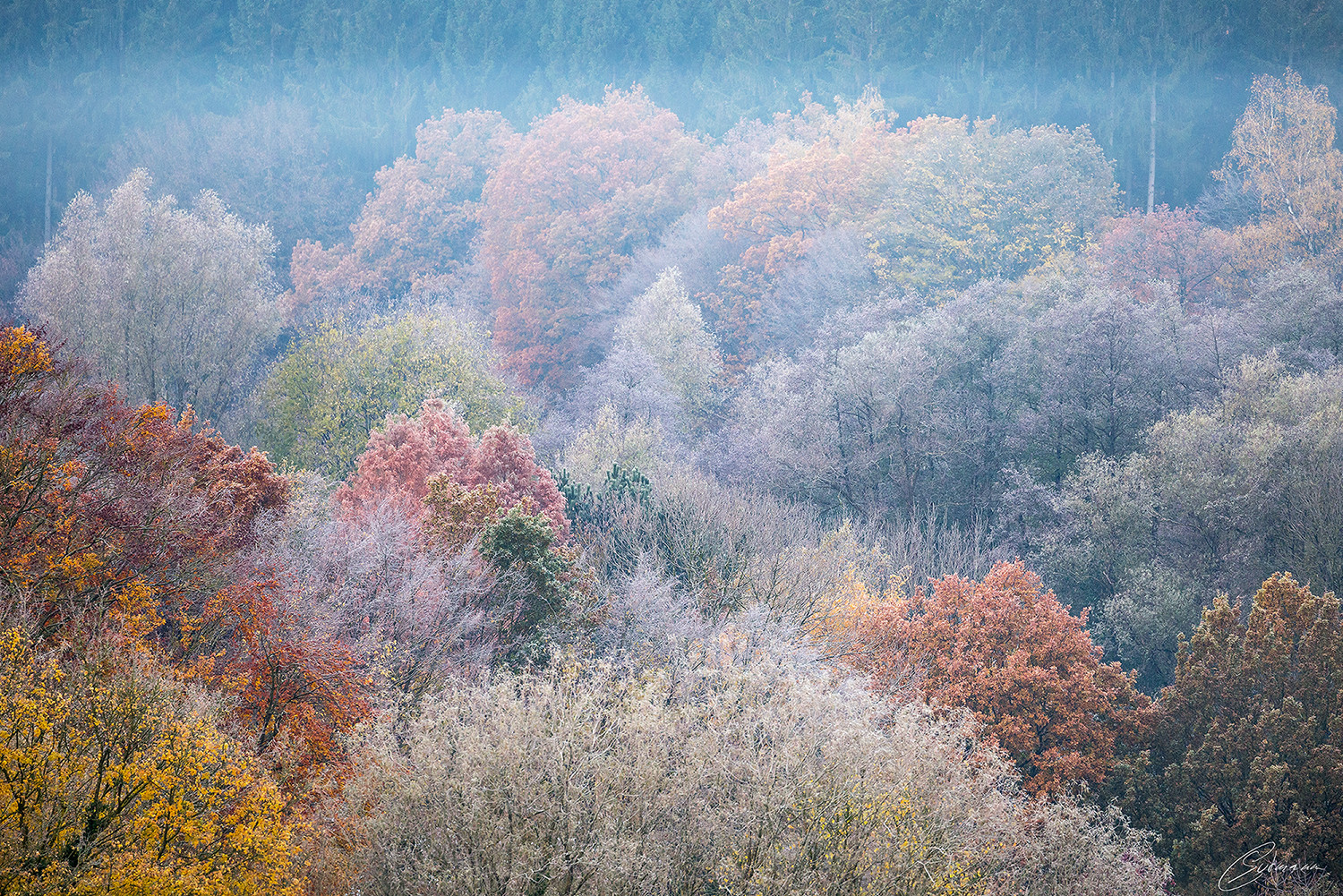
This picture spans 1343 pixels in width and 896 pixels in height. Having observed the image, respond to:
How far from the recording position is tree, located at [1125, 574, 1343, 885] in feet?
71.5

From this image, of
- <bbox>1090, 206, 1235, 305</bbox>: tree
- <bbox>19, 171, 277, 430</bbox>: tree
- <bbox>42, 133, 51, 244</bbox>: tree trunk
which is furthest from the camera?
<bbox>42, 133, 51, 244</bbox>: tree trunk

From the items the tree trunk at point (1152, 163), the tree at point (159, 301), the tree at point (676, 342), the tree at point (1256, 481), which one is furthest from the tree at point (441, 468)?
the tree trunk at point (1152, 163)

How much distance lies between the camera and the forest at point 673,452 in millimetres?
13852

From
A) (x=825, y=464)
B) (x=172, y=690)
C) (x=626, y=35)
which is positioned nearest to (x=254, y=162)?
(x=626, y=35)

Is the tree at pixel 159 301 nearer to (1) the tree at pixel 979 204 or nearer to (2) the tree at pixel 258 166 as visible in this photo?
(2) the tree at pixel 258 166

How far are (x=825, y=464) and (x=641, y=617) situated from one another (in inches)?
769

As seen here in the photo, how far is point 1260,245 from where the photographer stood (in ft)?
161

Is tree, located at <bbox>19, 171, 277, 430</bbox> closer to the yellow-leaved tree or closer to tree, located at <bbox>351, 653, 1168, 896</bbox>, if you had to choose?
the yellow-leaved tree

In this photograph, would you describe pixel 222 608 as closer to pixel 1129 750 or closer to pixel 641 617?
pixel 641 617

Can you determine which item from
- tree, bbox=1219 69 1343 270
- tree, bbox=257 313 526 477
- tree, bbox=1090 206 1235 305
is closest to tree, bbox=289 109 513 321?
tree, bbox=257 313 526 477

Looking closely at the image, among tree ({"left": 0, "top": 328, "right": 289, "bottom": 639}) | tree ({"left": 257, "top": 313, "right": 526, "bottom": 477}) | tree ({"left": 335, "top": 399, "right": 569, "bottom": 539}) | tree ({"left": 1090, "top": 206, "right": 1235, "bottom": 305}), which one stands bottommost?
tree ({"left": 257, "top": 313, "right": 526, "bottom": 477})

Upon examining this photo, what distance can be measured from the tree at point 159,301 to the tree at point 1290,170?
47606 mm

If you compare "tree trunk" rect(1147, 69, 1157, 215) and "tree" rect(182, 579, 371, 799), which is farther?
"tree trunk" rect(1147, 69, 1157, 215)

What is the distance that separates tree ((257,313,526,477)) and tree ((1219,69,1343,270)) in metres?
37.0
